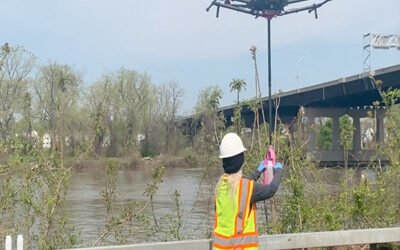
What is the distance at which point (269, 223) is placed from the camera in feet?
24.0

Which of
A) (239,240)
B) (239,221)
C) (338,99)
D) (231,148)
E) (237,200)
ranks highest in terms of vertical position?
(338,99)

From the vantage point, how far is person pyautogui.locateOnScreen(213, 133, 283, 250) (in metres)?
3.98

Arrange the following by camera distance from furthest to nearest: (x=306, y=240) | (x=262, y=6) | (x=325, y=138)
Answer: (x=325, y=138) → (x=262, y=6) → (x=306, y=240)

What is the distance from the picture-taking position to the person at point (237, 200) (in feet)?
13.1

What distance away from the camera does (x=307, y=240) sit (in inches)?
212

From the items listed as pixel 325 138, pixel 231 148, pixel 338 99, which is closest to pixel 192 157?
pixel 231 148

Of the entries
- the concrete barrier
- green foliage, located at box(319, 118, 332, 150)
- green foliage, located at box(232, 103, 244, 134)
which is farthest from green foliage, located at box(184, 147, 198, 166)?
the concrete barrier

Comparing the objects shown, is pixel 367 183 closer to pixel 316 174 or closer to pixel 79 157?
pixel 316 174

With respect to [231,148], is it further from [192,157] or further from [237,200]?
[192,157]

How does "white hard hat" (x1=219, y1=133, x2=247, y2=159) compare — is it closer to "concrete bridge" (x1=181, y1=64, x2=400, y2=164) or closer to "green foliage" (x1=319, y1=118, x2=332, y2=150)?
"green foliage" (x1=319, y1=118, x2=332, y2=150)

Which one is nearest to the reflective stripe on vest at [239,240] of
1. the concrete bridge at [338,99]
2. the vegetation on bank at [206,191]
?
the vegetation on bank at [206,191]

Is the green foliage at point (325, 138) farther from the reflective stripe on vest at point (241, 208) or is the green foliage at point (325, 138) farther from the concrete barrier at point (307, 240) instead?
the reflective stripe on vest at point (241, 208)

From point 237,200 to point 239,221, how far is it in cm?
15

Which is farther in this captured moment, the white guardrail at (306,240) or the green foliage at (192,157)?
the green foliage at (192,157)
